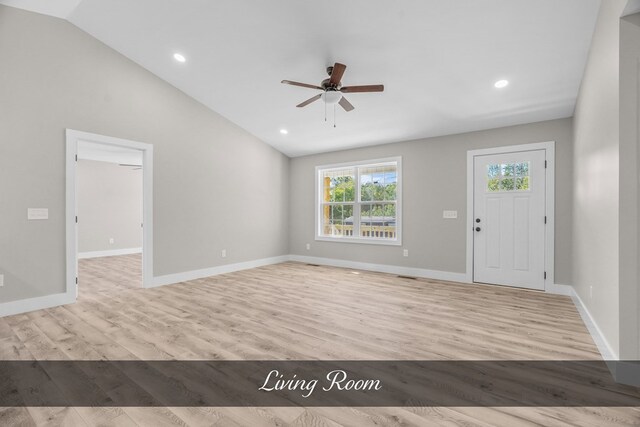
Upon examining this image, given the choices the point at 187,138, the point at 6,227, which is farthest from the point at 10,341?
the point at 187,138

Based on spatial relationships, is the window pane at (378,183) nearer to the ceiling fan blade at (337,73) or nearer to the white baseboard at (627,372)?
the ceiling fan blade at (337,73)

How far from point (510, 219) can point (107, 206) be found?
9305mm

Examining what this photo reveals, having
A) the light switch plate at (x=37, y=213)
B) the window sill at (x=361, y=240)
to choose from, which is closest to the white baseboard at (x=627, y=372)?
the window sill at (x=361, y=240)

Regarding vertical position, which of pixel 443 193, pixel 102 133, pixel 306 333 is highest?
pixel 102 133

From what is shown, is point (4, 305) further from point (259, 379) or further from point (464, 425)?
point (464, 425)

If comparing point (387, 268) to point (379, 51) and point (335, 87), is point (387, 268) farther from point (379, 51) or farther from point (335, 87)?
point (379, 51)

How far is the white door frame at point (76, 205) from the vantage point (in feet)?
12.1

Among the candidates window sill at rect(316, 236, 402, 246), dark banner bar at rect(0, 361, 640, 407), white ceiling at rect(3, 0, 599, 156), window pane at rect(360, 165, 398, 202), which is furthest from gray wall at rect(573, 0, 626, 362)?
window pane at rect(360, 165, 398, 202)

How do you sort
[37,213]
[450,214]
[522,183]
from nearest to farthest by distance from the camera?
[37,213] → [522,183] → [450,214]

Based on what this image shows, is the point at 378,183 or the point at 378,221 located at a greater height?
the point at 378,183

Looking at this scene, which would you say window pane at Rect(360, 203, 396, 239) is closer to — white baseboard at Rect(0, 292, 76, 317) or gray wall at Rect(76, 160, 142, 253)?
white baseboard at Rect(0, 292, 76, 317)

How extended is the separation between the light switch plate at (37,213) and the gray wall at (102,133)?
0.15ft

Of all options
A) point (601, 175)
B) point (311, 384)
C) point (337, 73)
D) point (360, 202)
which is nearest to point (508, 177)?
point (601, 175)

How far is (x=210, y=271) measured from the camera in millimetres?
5234
